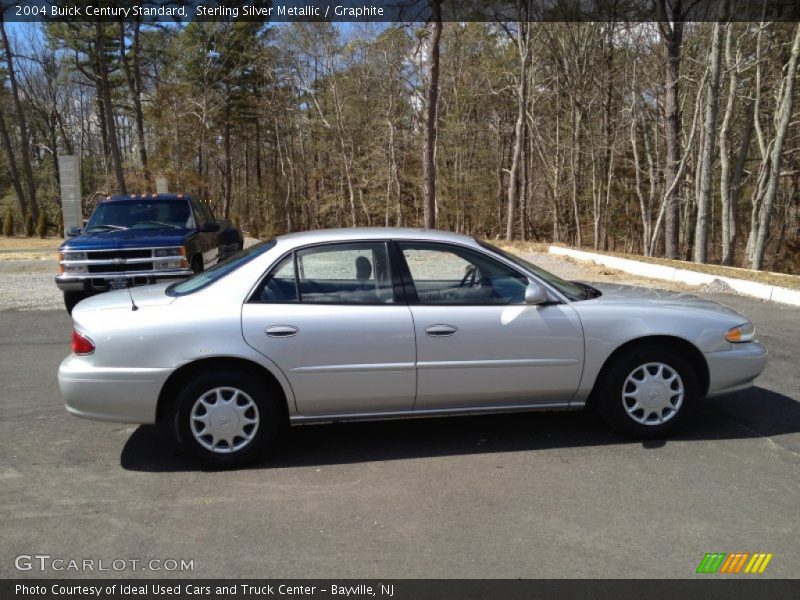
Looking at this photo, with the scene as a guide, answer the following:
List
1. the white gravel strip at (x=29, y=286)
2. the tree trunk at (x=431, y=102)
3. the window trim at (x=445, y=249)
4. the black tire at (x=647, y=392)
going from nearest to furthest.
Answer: the window trim at (x=445, y=249) < the black tire at (x=647, y=392) < the white gravel strip at (x=29, y=286) < the tree trunk at (x=431, y=102)

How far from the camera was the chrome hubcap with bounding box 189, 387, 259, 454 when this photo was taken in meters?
4.21

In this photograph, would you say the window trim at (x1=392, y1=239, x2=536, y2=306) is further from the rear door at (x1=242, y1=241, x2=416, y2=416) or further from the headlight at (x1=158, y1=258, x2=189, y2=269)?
the headlight at (x1=158, y1=258, x2=189, y2=269)

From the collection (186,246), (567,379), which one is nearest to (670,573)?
(567,379)

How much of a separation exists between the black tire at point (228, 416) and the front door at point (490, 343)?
3.34ft

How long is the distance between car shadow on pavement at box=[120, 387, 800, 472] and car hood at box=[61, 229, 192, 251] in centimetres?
497

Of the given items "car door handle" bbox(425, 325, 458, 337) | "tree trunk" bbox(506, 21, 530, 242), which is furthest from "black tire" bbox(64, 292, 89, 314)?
"tree trunk" bbox(506, 21, 530, 242)

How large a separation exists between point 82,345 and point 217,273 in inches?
38.4

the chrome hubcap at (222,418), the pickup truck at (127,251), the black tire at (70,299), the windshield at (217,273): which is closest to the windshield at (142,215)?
the pickup truck at (127,251)

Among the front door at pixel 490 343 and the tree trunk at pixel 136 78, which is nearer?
the front door at pixel 490 343

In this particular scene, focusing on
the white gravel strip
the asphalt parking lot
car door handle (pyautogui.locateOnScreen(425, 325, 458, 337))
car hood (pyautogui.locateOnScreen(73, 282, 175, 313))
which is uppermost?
car hood (pyautogui.locateOnScreen(73, 282, 175, 313))

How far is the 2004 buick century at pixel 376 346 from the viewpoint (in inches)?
165

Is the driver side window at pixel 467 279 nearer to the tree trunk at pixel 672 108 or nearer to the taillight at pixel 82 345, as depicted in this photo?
the taillight at pixel 82 345

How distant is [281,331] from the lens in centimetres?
422

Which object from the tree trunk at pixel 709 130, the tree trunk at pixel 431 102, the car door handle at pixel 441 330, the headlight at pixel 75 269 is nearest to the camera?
the car door handle at pixel 441 330
